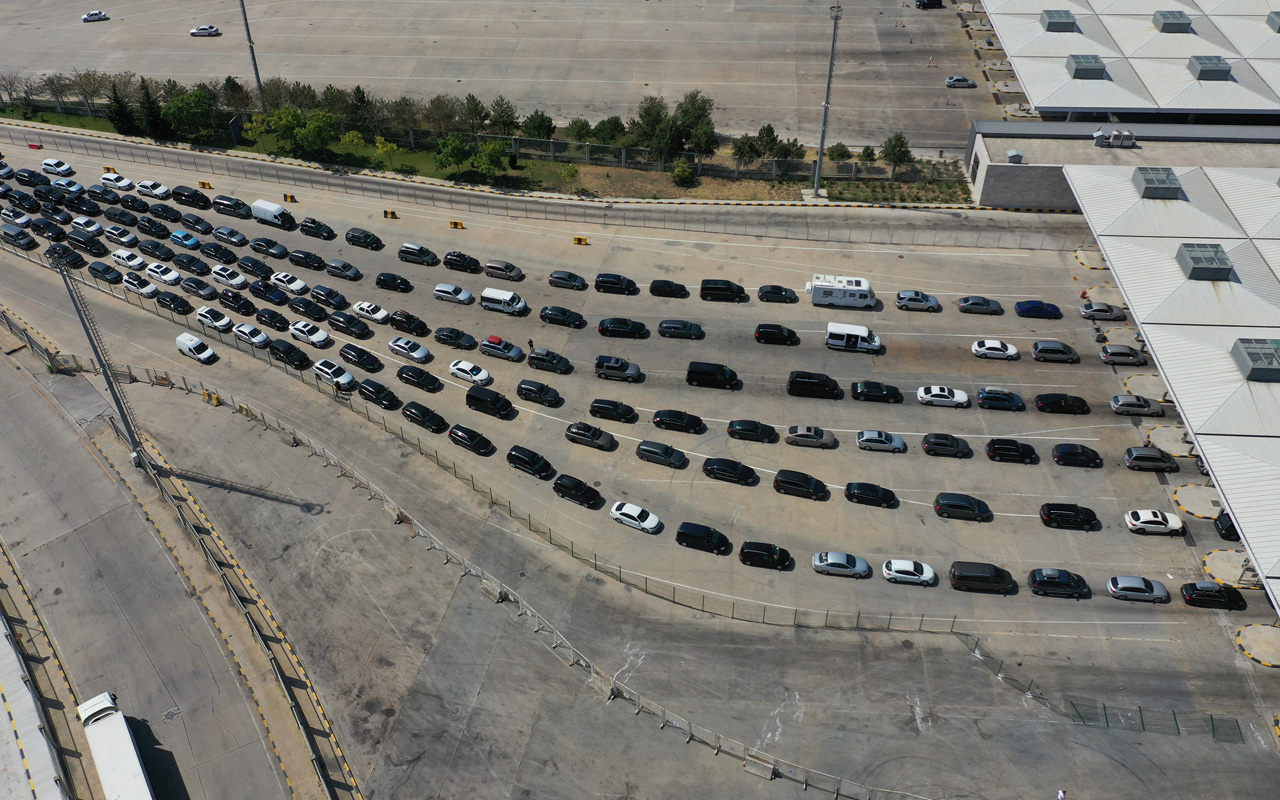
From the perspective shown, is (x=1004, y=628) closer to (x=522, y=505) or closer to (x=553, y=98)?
(x=522, y=505)

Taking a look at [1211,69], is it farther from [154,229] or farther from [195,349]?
[154,229]

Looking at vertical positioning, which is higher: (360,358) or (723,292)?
(723,292)

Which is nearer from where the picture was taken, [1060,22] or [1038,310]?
[1038,310]

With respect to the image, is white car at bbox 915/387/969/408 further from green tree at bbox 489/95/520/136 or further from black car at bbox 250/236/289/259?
black car at bbox 250/236/289/259

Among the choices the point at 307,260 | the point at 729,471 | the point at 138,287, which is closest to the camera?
the point at 729,471

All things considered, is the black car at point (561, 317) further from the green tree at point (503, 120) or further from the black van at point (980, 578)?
the black van at point (980, 578)

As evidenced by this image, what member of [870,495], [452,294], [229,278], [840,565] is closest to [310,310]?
[229,278]
